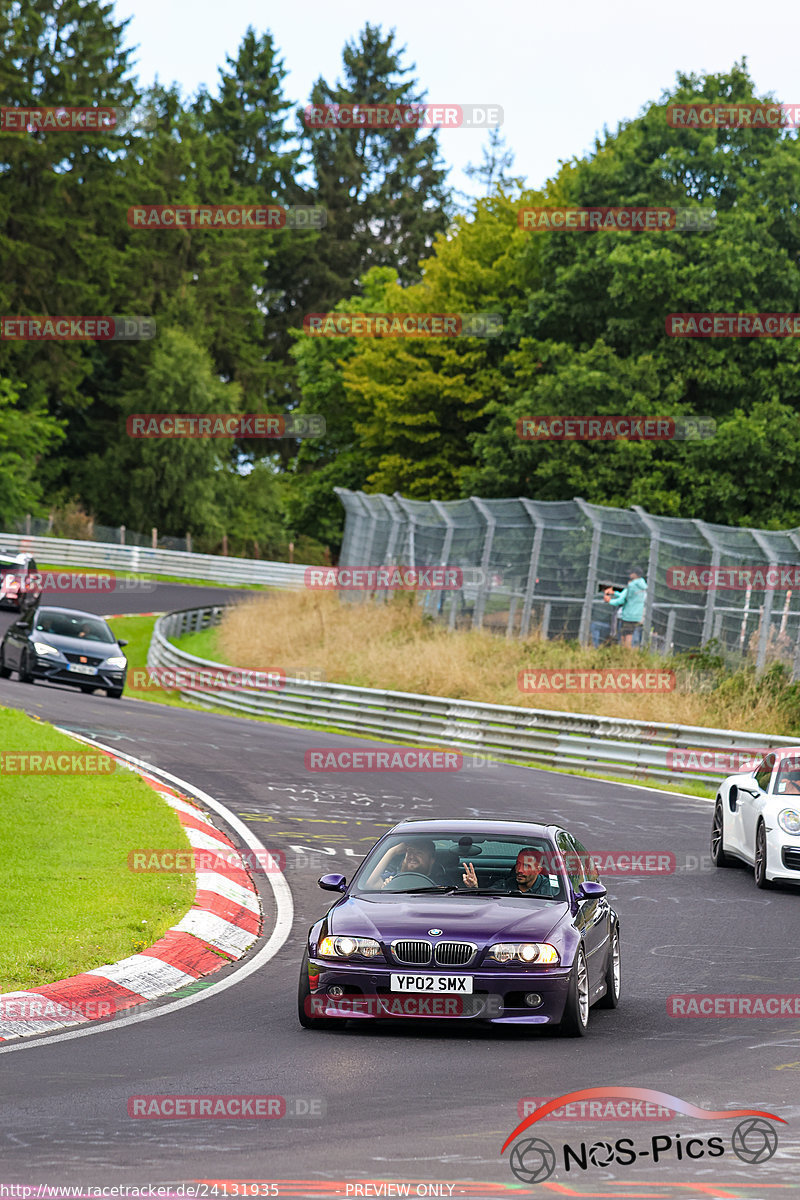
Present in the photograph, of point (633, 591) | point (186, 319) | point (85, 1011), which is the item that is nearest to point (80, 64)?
point (186, 319)

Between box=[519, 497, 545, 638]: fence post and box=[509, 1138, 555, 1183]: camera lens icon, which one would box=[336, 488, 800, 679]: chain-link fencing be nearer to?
box=[519, 497, 545, 638]: fence post

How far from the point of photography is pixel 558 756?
24.8 m

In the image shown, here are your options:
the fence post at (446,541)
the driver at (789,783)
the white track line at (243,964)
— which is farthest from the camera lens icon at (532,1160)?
the fence post at (446,541)

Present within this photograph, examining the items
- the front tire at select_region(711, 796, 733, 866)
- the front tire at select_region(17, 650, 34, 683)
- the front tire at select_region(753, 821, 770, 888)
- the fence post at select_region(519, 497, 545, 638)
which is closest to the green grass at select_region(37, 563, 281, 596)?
the front tire at select_region(17, 650, 34, 683)

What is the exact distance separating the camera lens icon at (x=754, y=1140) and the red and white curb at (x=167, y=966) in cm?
378

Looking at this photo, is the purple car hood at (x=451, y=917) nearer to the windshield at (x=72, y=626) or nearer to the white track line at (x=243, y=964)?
the white track line at (x=243, y=964)

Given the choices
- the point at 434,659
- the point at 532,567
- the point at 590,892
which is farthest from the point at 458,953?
the point at 532,567

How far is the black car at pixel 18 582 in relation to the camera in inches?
1666

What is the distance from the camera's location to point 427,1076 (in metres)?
7.68

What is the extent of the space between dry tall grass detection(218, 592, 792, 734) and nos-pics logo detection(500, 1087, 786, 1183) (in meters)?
17.7

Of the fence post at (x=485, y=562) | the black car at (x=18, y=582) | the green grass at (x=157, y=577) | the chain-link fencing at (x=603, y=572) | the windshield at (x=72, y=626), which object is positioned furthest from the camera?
the green grass at (x=157, y=577)

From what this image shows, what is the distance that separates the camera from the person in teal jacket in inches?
1089

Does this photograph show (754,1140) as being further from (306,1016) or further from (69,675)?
(69,675)

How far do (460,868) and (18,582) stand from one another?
34.5m
